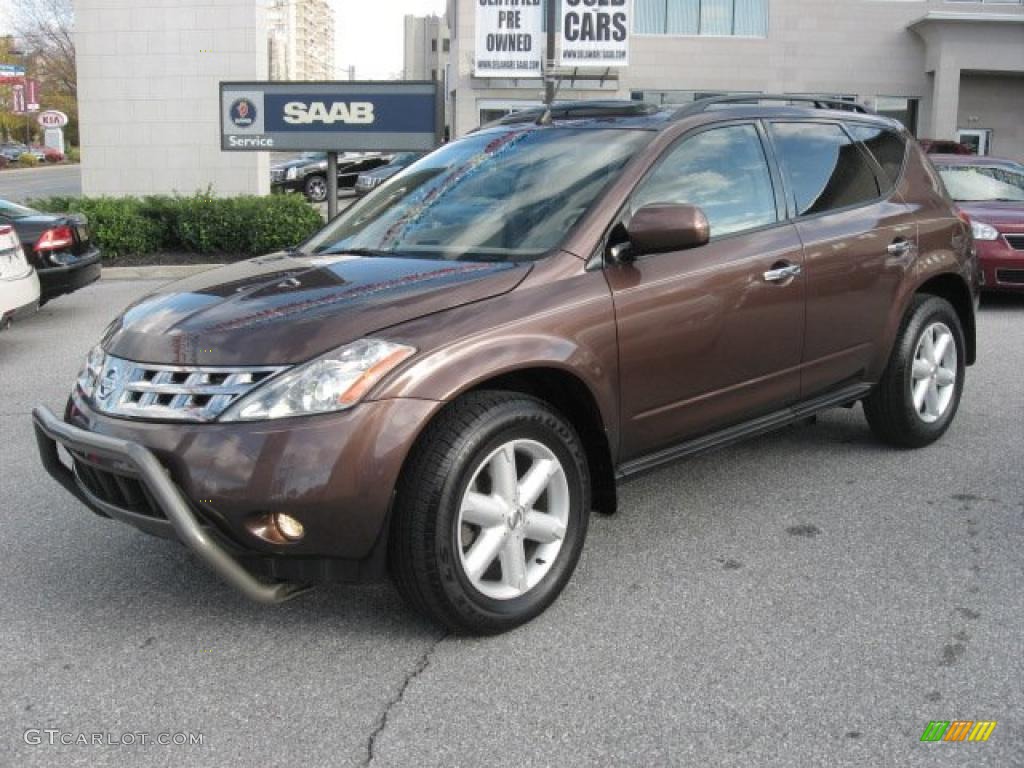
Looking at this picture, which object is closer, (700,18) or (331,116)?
(331,116)

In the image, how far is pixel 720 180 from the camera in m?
4.41

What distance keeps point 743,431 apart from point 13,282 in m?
6.43

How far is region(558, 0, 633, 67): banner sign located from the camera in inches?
975

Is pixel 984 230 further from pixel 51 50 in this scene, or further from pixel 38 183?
pixel 51 50

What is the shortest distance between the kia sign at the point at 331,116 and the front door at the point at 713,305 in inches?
369

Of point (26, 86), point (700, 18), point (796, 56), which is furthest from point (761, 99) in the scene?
point (26, 86)

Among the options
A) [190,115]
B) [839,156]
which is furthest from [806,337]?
[190,115]

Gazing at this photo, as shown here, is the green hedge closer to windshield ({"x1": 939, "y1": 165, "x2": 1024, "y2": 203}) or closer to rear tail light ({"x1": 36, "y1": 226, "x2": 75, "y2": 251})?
rear tail light ({"x1": 36, "y1": 226, "x2": 75, "y2": 251})

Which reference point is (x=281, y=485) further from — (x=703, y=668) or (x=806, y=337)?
(x=806, y=337)

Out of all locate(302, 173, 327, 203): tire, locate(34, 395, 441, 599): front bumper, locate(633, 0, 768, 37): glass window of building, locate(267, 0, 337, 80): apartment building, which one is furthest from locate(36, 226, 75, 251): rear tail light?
locate(267, 0, 337, 80): apartment building

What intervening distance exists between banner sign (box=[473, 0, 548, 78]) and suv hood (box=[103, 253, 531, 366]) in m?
23.1

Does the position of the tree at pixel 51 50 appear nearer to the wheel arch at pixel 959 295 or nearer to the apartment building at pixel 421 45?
the apartment building at pixel 421 45

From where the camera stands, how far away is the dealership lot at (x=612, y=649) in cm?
284

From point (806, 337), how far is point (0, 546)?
351cm
